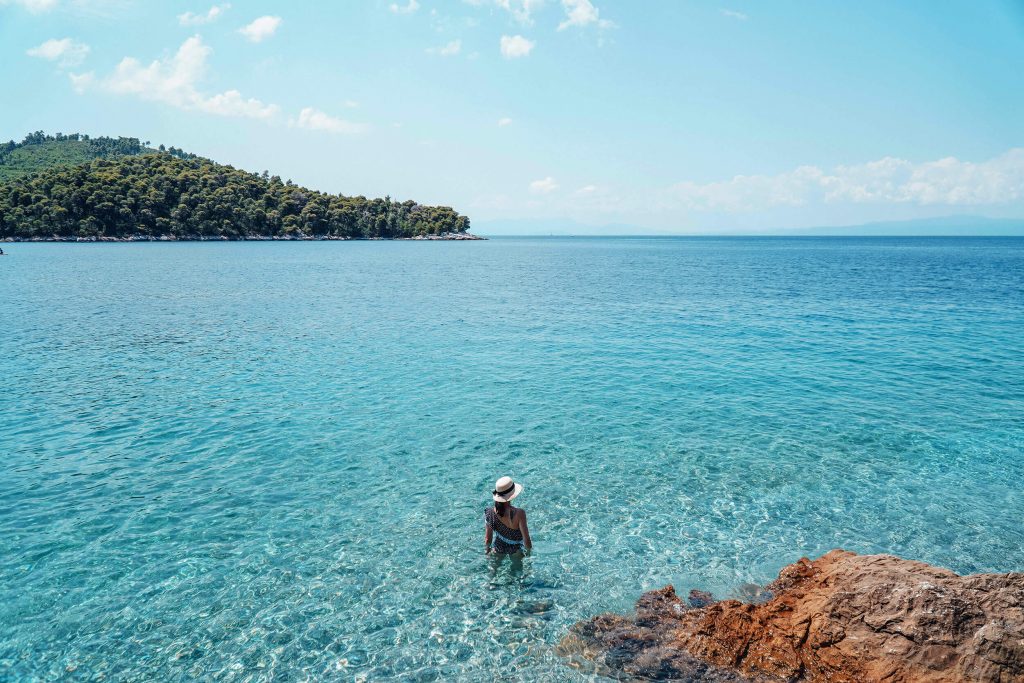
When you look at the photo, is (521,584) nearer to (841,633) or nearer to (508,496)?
(508,496)

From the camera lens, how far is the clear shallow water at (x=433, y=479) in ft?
34.8

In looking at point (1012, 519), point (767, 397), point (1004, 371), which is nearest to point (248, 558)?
point (1012, 519)

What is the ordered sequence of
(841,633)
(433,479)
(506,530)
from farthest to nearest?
1. (433,479)
2. (506,530)
3. (841,633)

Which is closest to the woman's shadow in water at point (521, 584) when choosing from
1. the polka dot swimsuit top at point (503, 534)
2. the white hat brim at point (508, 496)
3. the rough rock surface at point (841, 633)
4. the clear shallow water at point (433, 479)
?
the clear shallow water at point (433, 479)

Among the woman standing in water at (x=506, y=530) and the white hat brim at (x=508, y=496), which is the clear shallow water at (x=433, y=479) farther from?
the white hat brim at (x=508, y=496)

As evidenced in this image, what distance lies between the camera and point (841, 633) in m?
8.95

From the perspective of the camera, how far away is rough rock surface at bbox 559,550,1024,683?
8.03m

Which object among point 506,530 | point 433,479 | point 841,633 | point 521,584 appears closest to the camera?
point 841,633

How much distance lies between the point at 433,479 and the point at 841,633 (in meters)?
10.9

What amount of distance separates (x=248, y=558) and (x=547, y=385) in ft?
52.3

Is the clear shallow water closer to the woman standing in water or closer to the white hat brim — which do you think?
the woman standing in water

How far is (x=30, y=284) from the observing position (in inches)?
2420

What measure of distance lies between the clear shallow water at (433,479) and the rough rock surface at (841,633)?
4.28 feet

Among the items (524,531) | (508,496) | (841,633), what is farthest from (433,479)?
(841,633)
